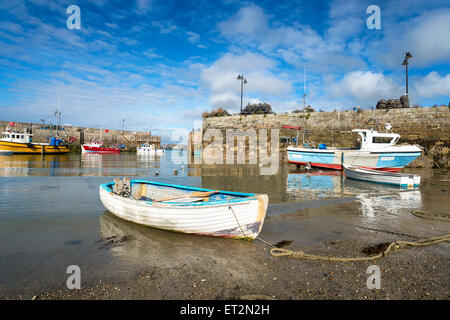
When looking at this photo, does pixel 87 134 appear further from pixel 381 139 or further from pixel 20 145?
pixel 381 139

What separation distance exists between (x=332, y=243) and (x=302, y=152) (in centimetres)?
2008

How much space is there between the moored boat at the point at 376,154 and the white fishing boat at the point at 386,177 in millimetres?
2232

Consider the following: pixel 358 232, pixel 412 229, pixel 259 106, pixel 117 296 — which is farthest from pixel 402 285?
pixel 259 106

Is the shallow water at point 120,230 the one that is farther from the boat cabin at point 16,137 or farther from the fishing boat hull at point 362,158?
the boat cabin at point 16,137

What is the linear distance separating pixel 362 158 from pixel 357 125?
11.2 m

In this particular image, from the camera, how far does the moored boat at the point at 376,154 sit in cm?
1884

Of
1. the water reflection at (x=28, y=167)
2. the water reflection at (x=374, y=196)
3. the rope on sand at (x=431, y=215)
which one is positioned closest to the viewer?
the rope on sand at (x=431, y=215)

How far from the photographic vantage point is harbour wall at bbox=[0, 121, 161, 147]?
5922 cm

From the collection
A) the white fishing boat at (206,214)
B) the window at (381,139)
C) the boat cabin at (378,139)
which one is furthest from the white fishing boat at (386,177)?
the white fishing boat at (206,214)

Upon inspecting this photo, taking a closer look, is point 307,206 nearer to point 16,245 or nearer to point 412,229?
point 412,229

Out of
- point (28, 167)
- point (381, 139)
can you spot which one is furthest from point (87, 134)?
point (381, 139)

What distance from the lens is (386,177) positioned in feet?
46.5
